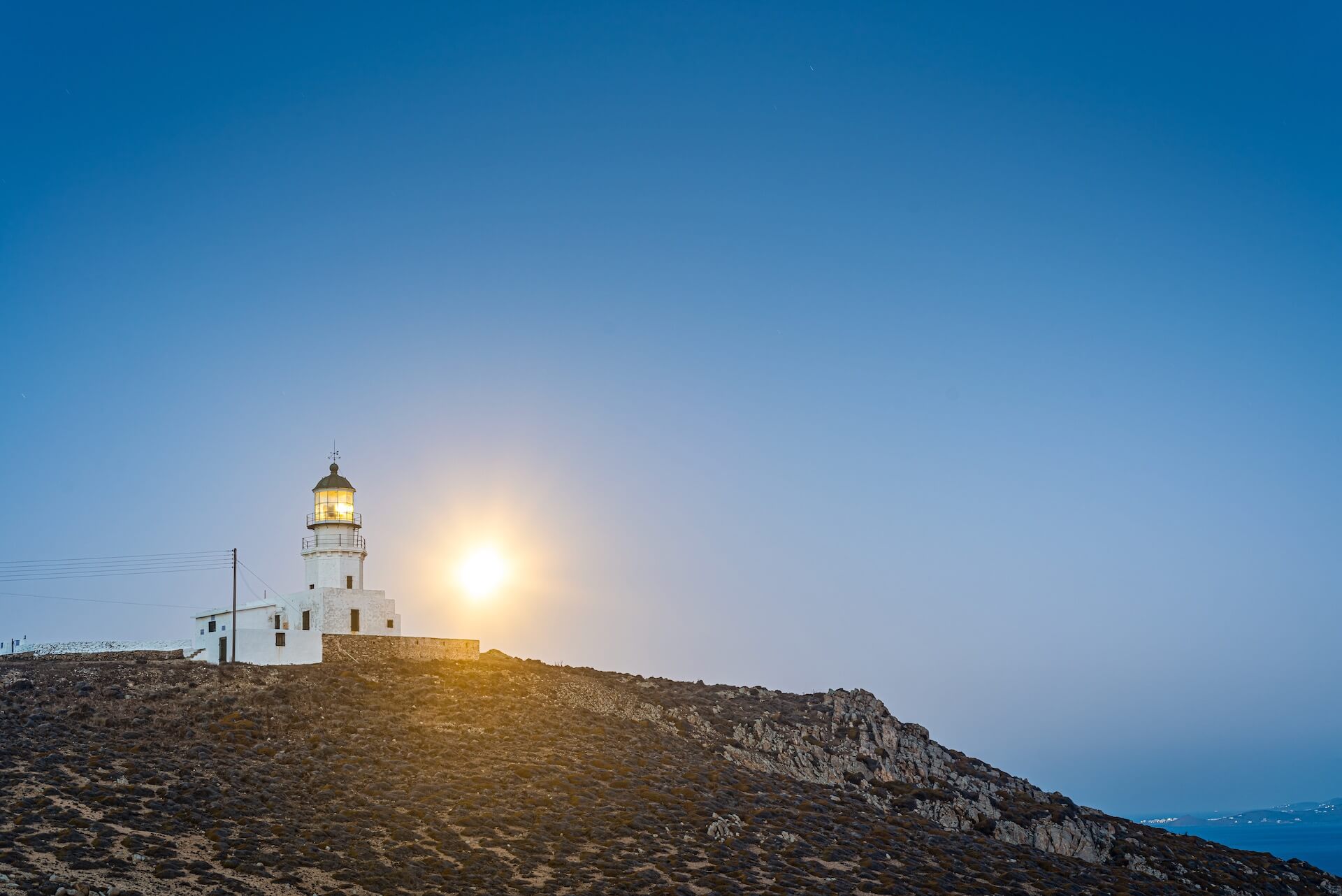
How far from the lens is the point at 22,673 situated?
1802 inches

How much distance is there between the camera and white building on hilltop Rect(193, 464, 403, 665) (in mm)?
50688

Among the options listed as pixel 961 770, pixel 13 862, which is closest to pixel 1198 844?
pixel 961 770

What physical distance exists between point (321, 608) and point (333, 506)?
5630mm

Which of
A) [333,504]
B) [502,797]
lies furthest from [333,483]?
[502,797]

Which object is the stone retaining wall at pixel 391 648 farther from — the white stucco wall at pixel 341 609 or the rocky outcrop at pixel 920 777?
the rocky outcrop at pixel 920 777

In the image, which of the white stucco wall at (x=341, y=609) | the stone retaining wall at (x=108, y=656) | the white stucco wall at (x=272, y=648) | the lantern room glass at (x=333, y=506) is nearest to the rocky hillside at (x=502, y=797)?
the stone retaining wall at (x=108, y=656)

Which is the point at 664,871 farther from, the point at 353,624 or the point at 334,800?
the point at 353,624

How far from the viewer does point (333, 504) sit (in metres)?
57.5

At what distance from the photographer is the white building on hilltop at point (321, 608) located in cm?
5069

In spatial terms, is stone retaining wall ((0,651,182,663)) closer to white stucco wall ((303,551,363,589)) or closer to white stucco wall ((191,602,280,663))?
white stucco wall ((191,602,280,663))

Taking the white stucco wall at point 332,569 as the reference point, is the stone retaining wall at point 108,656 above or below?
below

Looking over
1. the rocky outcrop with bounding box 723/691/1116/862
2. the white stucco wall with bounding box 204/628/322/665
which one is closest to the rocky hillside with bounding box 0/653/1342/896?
the rocky outcrop with bounding box 723/691/1116/862

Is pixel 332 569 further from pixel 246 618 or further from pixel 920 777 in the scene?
pixel 920 777

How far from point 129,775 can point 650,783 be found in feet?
58.9
